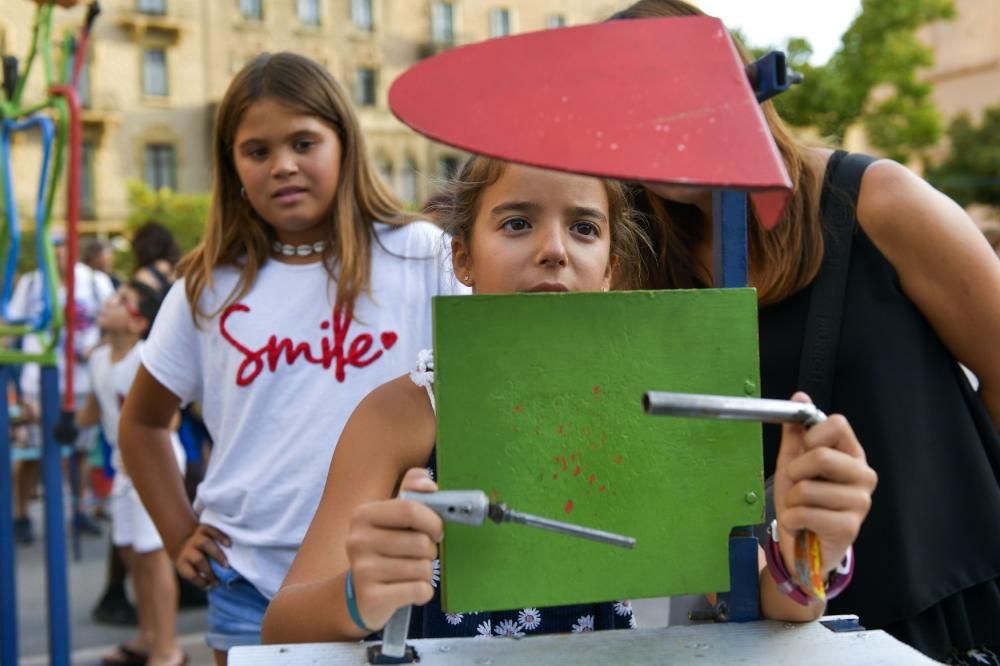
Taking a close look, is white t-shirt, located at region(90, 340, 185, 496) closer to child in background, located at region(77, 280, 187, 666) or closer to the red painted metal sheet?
child in background, located at region(77, 280, 187, 666)

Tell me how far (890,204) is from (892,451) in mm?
333

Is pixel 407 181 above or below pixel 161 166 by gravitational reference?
below

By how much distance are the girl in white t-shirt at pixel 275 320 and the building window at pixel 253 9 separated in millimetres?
28537

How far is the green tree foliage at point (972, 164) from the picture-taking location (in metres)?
20.4

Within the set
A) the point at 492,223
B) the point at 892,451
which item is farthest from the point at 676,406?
the point at 892,451

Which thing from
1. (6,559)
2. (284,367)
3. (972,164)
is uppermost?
(972,164)

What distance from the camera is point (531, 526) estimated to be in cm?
92

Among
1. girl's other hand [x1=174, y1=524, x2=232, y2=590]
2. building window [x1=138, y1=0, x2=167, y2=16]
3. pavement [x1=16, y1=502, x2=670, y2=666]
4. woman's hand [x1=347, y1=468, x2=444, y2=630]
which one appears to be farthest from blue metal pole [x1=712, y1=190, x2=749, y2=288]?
building window [x1=138, y1=0, x2=167, y2=16]

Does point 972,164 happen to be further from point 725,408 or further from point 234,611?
point 725,408

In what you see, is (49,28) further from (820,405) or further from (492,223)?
(820,405)

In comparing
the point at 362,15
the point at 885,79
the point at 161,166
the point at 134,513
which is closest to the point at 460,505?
the point at 134,513

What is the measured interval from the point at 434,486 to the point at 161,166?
96.3 ft

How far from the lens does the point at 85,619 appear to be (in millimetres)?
4871

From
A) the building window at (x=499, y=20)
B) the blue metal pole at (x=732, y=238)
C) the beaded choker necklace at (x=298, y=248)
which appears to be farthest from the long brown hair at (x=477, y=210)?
the building window at (x=499, y=20)
